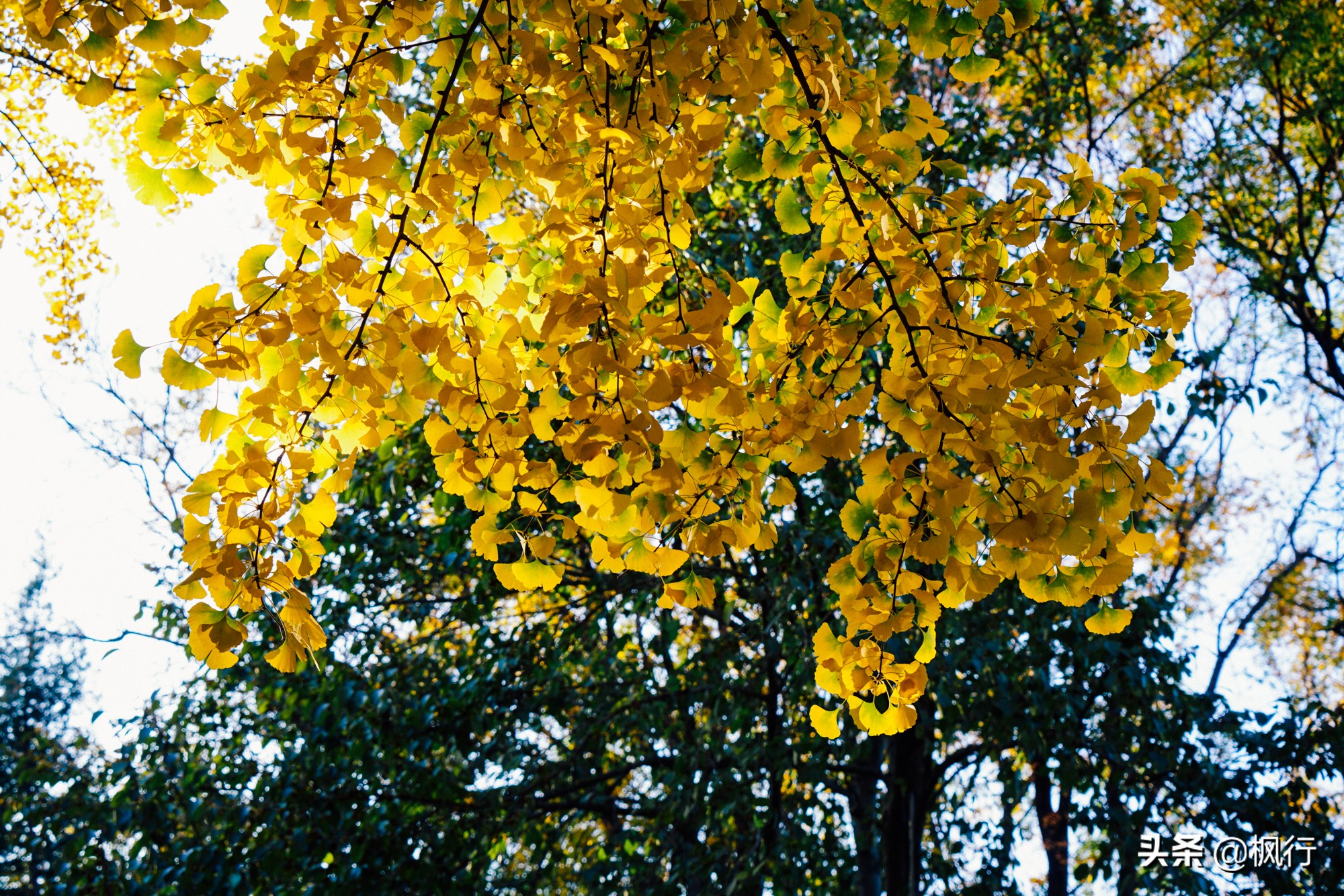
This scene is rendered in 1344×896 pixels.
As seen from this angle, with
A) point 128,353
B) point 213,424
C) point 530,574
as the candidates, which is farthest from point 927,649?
point 128,353

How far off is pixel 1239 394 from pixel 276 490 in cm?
459

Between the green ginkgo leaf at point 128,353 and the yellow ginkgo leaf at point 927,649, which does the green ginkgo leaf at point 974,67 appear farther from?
the green ginkgo leaf at point 128,353

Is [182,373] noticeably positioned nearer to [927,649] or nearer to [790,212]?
[790,212]

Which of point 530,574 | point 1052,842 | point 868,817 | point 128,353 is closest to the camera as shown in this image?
point 128,353

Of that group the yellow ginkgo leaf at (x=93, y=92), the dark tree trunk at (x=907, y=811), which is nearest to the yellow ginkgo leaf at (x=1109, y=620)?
the yellow ginkgo leaf at (x=93, y=92)

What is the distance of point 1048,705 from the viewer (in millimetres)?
4047

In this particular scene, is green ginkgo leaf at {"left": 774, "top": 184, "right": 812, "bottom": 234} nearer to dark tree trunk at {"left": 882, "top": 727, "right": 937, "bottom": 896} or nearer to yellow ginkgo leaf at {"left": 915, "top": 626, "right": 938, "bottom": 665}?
yellow ginkgo leaf at {"left": 915, "top": 626, "right": 938, "bottom": 665}

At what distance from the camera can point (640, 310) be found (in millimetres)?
1545

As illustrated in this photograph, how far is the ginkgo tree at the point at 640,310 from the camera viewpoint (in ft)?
4.47

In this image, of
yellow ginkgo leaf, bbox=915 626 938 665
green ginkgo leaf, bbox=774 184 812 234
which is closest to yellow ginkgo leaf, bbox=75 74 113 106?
green ginkgo leaf, bbox=774 184 812 234

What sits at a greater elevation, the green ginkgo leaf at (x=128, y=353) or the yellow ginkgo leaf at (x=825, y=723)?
the green ginkgo leaf at (x=128, y=353)

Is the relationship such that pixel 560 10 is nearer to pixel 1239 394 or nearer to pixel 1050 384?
pixel 1050 384

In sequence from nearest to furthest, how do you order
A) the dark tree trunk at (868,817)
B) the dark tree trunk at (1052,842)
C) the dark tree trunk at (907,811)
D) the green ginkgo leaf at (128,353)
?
the green ginkgo leaf at (128,353) → the dark tree trunk at (907,811) → the dark tree trunk at (868,817) → the dark tree trunk at (1052,842)

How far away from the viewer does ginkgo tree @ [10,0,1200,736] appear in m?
1.36
